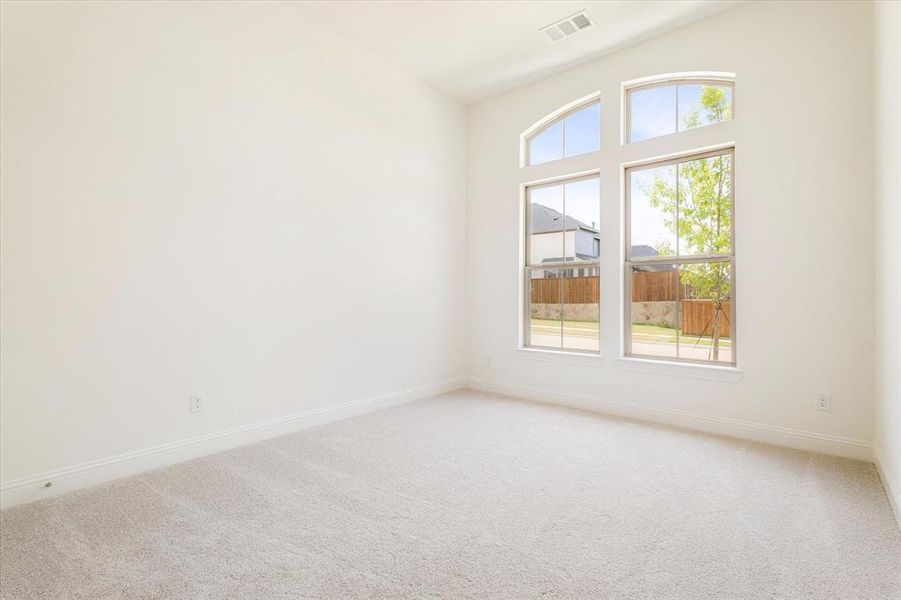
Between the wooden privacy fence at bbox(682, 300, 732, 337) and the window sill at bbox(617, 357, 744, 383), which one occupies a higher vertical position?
the wooden privacy fence at bbox(682, 300, 732, 337)

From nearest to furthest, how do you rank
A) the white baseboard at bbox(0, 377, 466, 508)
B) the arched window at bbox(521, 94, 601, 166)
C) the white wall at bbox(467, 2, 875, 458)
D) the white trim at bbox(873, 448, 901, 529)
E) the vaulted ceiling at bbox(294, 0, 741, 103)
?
1. the white trim at bbox(873, 448, 901, 529)
2. the white baseboard at bbox(0, 377, 466, 508)
3. the white wall at bbox(467, 2, 875, 458)
4. the vaulted ceiling at bbox(294, 0, 741, 103)
5. the arched window at bbox(521, 94, 601, 166)

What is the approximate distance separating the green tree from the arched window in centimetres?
87

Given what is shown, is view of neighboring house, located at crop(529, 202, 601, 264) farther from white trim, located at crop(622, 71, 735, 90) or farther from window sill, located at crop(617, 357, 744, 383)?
white trim, located at crop(622, 71, 735, 90)

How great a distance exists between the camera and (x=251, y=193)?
10.9 ft

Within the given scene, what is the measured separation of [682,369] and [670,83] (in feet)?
8.16

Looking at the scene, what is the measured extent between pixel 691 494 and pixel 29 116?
411cm

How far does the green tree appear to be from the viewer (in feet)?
12.0

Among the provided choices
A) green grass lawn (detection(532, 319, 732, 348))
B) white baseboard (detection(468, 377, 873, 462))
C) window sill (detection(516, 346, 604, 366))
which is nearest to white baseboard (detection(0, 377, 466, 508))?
window sill (detection(516, 346, 604, 366))

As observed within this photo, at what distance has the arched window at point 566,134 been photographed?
14.4ft

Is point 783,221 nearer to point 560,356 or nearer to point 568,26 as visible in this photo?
point 560,356

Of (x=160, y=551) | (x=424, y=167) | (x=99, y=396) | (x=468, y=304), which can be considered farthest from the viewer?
(x=468, y=304)

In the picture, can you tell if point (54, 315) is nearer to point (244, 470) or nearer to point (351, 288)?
point (244, 470)

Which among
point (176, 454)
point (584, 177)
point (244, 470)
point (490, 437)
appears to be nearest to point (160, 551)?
point (244, 470)

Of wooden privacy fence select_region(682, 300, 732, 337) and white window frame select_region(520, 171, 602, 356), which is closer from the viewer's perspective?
wooden privacy fence select_region(682, 300, 732, 337)
